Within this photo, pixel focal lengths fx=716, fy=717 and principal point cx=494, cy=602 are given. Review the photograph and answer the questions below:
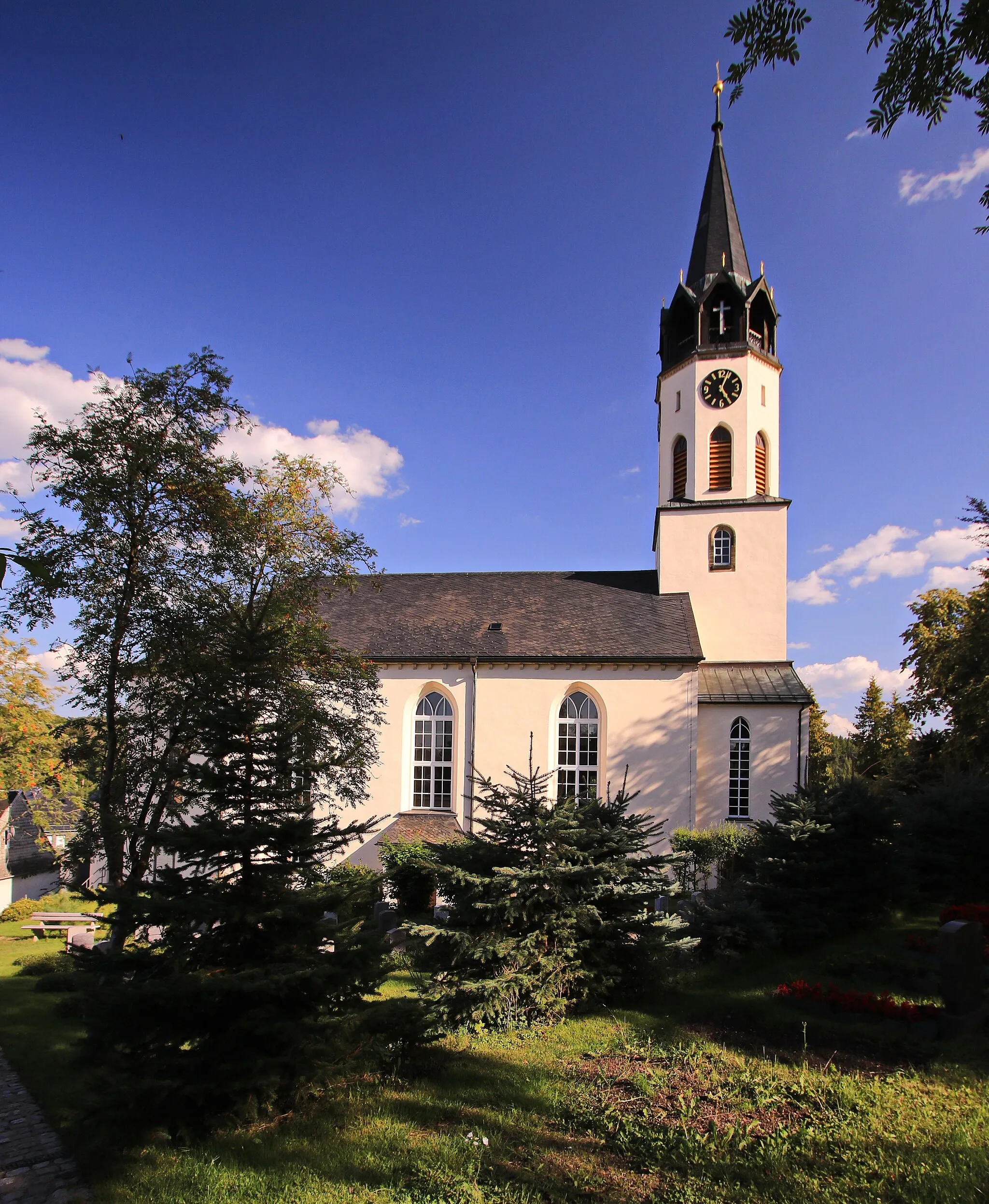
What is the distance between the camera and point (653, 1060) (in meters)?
7.79

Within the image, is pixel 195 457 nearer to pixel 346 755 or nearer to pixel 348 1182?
pixel 346 755

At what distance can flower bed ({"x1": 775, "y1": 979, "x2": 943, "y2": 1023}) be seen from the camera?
830cm

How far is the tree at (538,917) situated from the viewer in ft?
29.7

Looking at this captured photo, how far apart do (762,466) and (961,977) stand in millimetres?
20121

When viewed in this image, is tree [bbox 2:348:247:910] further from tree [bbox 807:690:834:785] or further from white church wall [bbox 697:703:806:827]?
tree [bbox 807:690:834:785]

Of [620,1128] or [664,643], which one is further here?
[664,643]

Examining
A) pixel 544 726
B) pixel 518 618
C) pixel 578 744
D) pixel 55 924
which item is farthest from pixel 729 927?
pixel 55 924

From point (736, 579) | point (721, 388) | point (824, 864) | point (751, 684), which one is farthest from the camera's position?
point (721, 388)

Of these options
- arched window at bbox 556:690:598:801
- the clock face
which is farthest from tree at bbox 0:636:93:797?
the clock face

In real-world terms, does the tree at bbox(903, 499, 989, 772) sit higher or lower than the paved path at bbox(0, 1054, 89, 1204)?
higher

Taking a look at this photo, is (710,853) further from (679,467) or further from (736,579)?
(679,467)

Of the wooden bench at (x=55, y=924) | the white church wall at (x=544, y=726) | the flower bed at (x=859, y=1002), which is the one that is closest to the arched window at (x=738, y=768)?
the white church wall at (x=544, y=726)

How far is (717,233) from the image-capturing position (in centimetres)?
2681

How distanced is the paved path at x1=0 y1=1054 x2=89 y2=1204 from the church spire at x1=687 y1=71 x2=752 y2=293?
2792 centimetres
